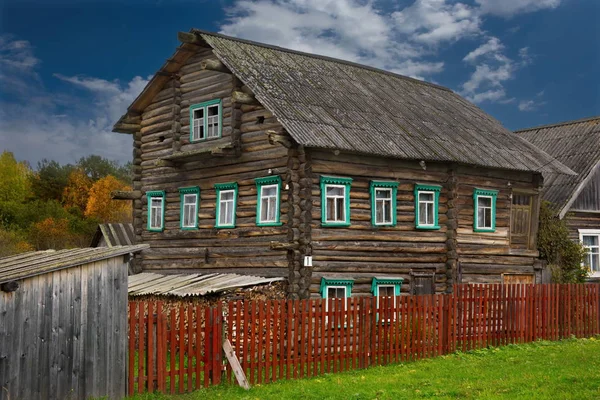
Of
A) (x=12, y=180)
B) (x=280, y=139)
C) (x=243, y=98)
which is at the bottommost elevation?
(x=280, y=139)

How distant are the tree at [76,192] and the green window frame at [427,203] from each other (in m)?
57.5

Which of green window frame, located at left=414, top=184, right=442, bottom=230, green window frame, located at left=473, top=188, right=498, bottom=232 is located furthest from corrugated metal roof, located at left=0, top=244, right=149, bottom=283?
green window frame, located at left=473, top=188, right=498, bottom=232

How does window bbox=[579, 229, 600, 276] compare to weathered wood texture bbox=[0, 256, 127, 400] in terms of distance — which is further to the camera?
window bbox=[579, 229, 600, 276]

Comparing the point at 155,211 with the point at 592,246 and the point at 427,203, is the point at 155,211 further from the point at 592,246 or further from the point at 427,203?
the point at 592,246

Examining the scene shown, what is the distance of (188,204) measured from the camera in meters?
26.8

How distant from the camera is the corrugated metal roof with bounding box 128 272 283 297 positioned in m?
21.3

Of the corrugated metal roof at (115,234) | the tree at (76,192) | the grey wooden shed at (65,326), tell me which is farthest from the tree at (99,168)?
the grey wooden shed at (65,326)

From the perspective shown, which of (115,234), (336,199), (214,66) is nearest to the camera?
(336,199)

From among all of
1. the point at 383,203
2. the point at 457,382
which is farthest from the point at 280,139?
the point at 457,382

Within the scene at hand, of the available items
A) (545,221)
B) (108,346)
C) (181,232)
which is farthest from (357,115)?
(108,346)

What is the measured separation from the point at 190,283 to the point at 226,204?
3.16 m

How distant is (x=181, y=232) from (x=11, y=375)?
50.5ft

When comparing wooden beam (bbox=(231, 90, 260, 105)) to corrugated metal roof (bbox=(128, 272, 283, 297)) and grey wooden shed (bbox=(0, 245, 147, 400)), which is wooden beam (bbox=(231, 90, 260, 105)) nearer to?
corrugated metal roof (bbox=(128, 272, 283, 297))

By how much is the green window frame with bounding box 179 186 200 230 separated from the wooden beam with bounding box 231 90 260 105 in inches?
158
